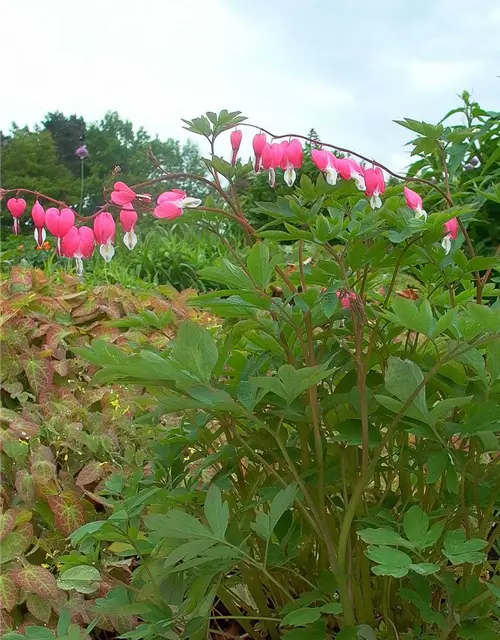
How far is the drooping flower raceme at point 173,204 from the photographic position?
1.06m

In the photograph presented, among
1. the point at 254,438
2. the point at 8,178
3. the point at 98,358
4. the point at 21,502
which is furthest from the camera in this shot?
the point at 8,178

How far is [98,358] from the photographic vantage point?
98 centimetres

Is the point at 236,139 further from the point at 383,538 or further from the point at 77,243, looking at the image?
the point at 383,538

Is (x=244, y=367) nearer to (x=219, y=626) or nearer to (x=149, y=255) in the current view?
(x=219, y=626)

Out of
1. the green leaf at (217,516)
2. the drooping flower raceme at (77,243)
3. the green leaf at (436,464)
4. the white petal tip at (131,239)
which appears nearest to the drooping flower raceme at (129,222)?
the white petal tip at (131,239)

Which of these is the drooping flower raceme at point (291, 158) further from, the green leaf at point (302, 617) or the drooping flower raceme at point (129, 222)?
the green leaf at point (302, 617)

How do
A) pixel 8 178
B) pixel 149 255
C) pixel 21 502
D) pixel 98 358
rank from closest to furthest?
pixel 98 358
pixel 21 502
pixel 149 255
pixel 8 178

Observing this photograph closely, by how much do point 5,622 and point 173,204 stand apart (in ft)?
3.34

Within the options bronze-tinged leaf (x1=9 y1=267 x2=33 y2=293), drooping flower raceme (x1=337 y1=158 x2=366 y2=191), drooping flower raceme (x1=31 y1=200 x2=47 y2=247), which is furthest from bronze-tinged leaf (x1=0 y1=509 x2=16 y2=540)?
bronze-tinged leaf (x1=9 y1=267 x2=33 y2=293)

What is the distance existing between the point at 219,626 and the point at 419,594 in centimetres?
70

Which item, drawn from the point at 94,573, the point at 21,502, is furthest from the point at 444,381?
the point at 21,502

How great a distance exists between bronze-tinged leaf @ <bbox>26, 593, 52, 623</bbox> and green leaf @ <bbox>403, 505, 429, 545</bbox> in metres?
0.97

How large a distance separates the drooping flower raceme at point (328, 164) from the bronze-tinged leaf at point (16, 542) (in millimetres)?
1097

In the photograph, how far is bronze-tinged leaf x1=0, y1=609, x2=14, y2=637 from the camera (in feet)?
4.93
